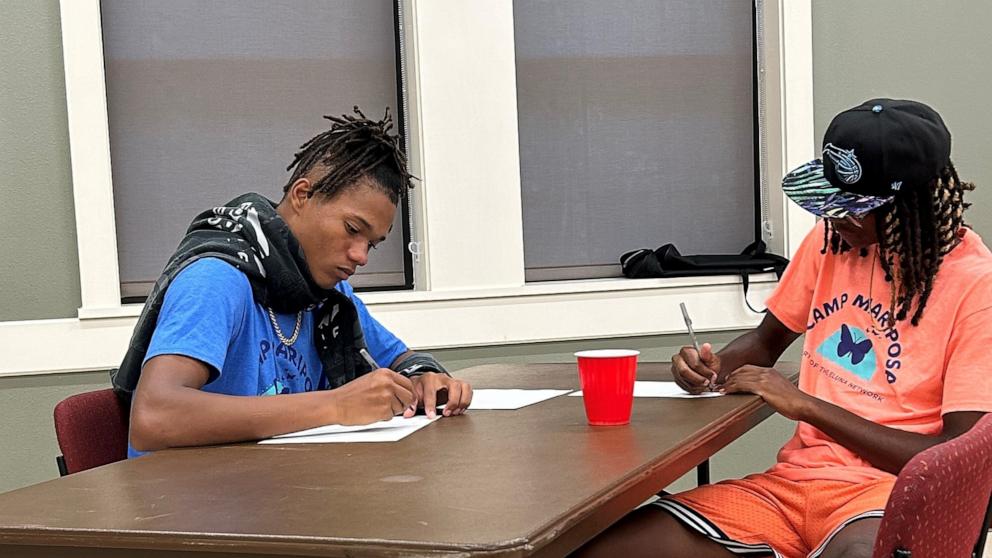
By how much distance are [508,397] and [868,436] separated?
655 mm

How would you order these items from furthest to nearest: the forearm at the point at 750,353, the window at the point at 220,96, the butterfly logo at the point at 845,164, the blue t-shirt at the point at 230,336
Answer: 1. the window at the point at 220,96
2. the forearm at the point at 750,353
3. the butterfly logo at the point at 845,164
4. the blue t-shirt at the point at 230,336

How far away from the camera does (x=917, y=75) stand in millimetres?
3840

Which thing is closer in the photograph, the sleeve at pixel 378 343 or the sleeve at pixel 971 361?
the sleeve at pixel 971 361

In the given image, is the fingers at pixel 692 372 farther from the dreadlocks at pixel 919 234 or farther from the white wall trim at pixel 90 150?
the white wall trim at pixel 90 150

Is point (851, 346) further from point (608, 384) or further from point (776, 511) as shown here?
point (608, 384)

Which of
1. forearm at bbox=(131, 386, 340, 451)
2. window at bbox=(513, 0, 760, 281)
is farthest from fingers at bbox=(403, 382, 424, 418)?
window at bbox=(513, 0, 760, 281)

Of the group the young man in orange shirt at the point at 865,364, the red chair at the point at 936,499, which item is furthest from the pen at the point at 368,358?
the red chair at the point at 936,499

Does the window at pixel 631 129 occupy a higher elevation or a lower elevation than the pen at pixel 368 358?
higher

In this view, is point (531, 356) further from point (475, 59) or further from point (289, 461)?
point (289, 461)

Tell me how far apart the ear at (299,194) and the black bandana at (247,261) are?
0.15 ft

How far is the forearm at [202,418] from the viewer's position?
5.29 feet

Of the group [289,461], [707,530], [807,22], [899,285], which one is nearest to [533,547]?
[289,461]

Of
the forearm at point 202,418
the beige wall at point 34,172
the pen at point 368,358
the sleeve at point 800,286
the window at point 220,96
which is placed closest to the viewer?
the forearm at point 202,418

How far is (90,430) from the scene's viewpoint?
1.88 meters
